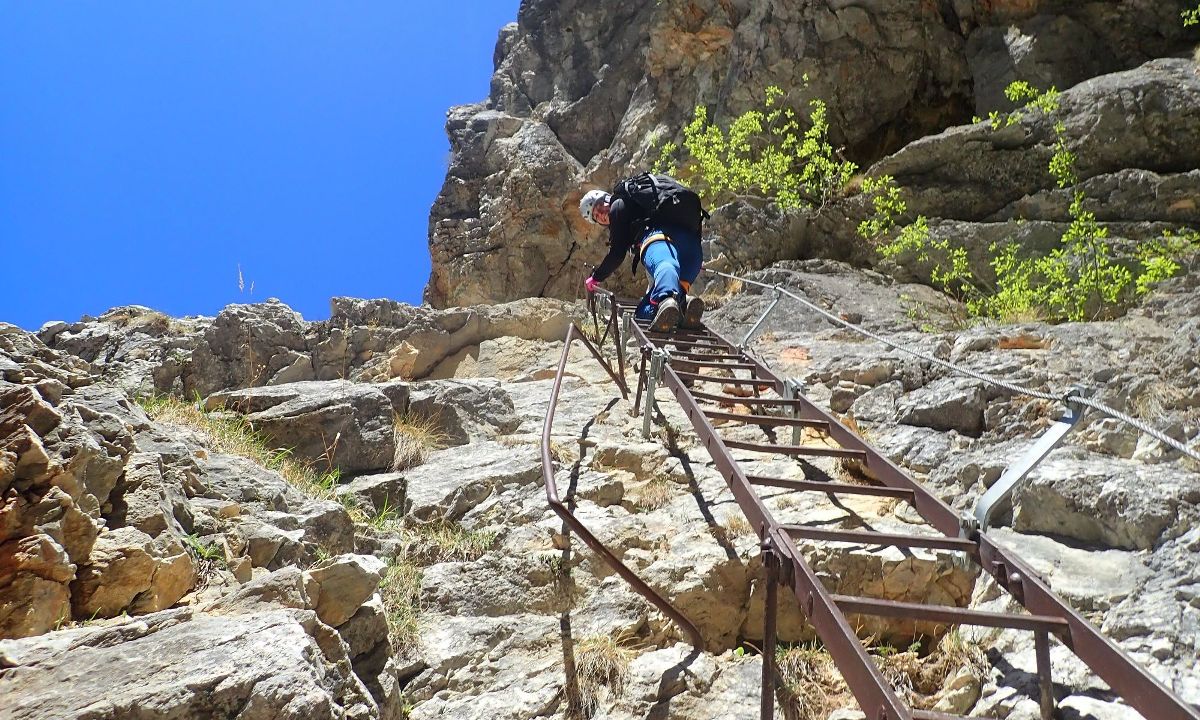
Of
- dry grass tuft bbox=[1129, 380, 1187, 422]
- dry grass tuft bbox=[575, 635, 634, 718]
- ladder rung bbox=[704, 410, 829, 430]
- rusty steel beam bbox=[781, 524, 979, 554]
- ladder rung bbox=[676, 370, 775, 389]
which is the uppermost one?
ladder rung bbox=[676, 370, 775, 389]

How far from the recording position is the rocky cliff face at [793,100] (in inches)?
360

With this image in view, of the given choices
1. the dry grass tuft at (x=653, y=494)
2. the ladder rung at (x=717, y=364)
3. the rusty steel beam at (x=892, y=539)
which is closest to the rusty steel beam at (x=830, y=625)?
the rusty steel beam at (x=892, y=539)

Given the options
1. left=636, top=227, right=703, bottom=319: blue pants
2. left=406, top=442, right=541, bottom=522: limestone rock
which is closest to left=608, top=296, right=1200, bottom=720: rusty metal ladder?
left=406, top=442, right=541, bottom=522: limestone rock

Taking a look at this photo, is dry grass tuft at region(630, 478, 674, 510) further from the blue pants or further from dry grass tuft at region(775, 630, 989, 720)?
the blue pants

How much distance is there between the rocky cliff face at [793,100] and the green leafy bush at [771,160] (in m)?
0.54

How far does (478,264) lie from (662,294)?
39.5 feet

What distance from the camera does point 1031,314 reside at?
7031mm

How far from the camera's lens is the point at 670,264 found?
6.59 meters

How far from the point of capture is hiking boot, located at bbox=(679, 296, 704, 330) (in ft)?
21.4

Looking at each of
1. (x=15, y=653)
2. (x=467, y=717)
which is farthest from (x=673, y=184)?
(x=15, y=653)

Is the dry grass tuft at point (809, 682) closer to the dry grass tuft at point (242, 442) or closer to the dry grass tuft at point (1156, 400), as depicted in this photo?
the dry grass tuft at point (1156, 400)

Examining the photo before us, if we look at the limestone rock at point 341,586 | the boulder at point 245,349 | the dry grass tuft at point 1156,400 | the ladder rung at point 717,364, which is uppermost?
the boulder at point 245,349

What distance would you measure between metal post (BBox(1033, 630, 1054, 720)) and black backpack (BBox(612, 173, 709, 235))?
5379 millimetres

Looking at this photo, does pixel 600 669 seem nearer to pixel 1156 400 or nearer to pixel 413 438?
pixel 413 438
